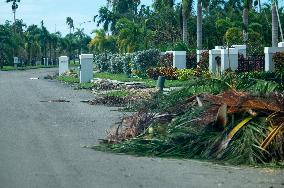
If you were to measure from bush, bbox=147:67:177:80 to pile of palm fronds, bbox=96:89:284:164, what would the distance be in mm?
23314

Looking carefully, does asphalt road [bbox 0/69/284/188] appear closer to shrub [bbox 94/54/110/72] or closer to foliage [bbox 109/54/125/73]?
foliage [bbox 109/54/125/73]

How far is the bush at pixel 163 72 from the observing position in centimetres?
3457

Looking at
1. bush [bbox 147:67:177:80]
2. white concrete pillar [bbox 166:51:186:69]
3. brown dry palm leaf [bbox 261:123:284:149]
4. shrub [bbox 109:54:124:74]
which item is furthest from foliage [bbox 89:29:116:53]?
brown dry palm leaf [bbox 261:123:284:149]

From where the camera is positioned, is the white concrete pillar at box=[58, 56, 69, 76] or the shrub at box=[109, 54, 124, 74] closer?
the shrub at box=[109, 54, 124, 74]

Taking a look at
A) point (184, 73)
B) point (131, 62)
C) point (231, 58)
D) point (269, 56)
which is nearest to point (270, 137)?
point (269, 56)

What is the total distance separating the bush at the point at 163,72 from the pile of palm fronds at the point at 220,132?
23314 millimetres

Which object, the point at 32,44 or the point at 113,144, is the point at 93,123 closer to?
the point at 113,144

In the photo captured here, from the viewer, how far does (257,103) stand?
9.75 meters

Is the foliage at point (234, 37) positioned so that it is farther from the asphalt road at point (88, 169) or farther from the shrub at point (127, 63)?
the asphalt road at point (88, 169)

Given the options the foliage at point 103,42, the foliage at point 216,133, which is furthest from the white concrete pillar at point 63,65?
the foliage at point 216,133

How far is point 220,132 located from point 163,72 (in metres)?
25.9

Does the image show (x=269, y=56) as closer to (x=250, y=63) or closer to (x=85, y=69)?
(x=250, y=63)

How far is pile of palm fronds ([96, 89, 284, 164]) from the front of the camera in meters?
9.22

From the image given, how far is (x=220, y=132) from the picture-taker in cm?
984
